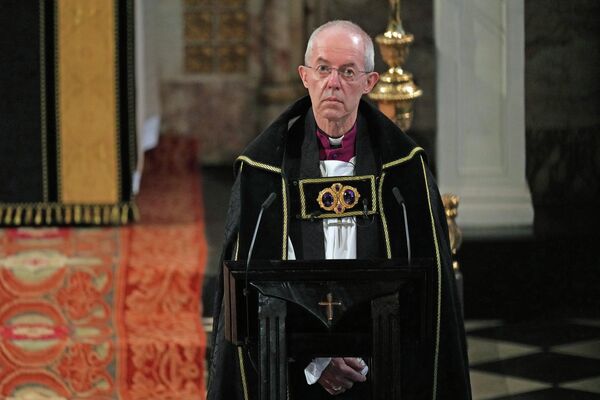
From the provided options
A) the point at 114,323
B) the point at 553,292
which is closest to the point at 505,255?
the point at 553,292

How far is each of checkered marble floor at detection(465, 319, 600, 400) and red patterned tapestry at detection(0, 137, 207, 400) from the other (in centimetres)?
135

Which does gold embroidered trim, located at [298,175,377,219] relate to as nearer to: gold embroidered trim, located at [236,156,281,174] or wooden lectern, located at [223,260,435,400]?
gold embroidered trim, located at [236,156,281,174]

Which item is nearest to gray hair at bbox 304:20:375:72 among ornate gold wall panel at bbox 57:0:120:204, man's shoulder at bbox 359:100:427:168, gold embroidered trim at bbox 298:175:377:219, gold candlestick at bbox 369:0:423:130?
man's shoulder at bbox 359:100:427:168

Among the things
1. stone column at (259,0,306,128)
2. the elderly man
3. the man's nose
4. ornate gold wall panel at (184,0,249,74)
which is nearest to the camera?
the man's nose

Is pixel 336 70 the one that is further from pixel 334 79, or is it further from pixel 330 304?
pixel 330 304

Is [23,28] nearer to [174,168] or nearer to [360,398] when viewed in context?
[174,168]

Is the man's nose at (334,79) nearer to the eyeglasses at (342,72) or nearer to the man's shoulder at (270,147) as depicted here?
the eyeglasses at (342,72)

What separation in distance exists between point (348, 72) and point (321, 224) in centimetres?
44

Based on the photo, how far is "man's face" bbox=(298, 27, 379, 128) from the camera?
4012 millimetres

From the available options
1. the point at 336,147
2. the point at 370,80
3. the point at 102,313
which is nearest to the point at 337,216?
the point at 336,147

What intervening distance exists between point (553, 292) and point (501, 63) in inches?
52.6

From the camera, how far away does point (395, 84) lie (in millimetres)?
6742

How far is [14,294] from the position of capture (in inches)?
284

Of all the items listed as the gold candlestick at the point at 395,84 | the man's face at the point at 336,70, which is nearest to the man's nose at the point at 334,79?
the man's face at the point at 336,70
